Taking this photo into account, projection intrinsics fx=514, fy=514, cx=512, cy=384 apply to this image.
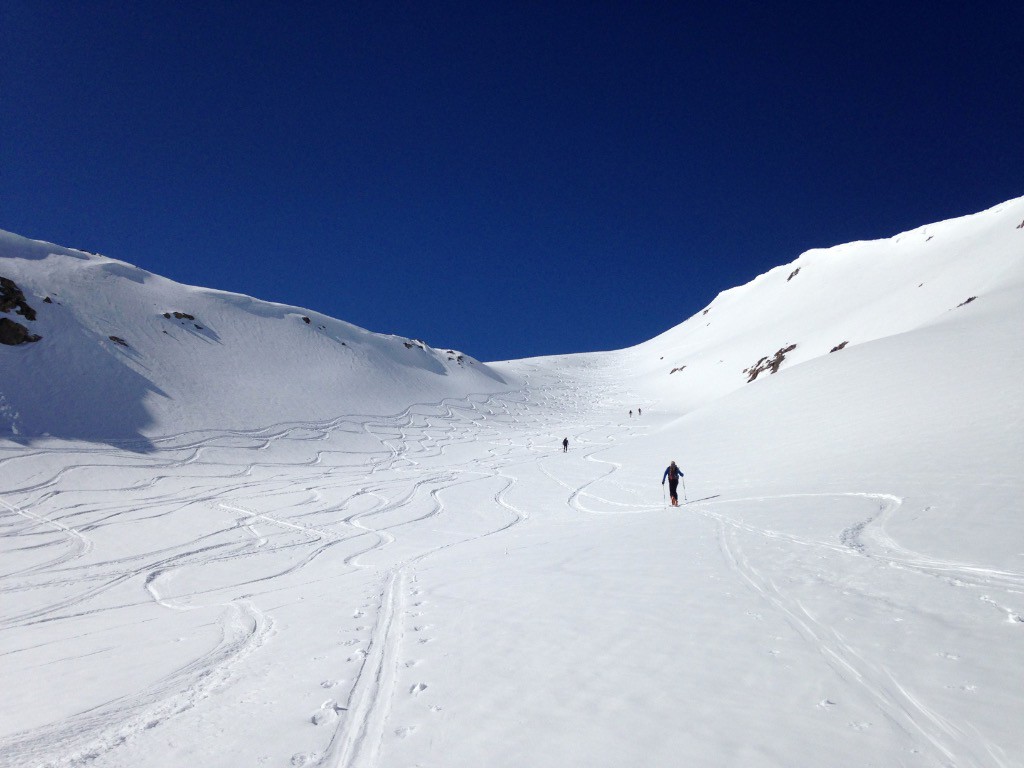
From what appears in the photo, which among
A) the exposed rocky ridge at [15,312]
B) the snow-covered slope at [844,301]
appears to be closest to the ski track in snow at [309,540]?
the exposed rocky ridge at [15,312]

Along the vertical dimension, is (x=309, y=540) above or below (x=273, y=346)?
below

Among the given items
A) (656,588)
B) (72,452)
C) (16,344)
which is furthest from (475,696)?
(16,344)

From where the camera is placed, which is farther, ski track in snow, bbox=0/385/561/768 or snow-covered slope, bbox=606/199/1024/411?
snow-covered slope, bbox=606/199/1024/411

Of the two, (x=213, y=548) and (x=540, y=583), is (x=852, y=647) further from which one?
(x=213, y=548)

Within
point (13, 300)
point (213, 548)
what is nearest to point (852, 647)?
point (213, 548)

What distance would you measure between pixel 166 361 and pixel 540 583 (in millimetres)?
51039

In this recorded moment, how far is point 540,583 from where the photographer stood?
869 centimetres

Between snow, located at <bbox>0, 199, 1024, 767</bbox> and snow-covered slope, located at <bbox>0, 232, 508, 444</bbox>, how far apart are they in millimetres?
699

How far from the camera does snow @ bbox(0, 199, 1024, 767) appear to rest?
14.0 ft

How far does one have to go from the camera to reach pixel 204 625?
836cm

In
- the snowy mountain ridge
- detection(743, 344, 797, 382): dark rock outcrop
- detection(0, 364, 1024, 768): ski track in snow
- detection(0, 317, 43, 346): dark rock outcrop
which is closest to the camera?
detection(0, 364, 1024, 768): ski track in snow

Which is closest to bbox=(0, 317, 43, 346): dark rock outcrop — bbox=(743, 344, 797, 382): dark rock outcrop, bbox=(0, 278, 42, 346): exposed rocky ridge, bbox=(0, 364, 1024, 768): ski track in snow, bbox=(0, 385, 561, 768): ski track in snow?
bbox=(0, 278, 42, 346): exposed rocky ridge

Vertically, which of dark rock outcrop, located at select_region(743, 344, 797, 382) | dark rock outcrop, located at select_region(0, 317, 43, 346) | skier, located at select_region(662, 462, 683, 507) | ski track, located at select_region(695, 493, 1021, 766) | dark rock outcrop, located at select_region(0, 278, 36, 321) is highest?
dark rock outcrop, located at select_region(0, 278, 36, 321)

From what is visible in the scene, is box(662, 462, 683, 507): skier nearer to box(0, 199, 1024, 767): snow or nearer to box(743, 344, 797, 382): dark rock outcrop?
box(0, 199, 1024, 767): snow
